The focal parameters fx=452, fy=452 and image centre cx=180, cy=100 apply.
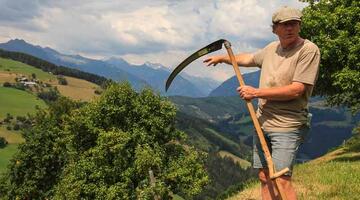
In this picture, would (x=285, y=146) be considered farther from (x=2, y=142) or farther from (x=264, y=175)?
(x=2, y=142)

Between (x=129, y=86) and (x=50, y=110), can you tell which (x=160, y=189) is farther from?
(x=50, y=110)

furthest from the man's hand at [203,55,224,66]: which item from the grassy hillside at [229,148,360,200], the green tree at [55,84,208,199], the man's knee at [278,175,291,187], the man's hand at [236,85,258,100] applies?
the green tree at [55,84,208,199]

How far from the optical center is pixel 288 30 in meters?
6.75

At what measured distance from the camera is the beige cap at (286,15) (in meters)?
6.61

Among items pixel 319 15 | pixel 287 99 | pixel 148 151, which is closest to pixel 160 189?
pixel 148 151

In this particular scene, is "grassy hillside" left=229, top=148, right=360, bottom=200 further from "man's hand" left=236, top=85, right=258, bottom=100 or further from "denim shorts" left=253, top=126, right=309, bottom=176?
"man's hand" left=236, top=85, right=258, bottom=100

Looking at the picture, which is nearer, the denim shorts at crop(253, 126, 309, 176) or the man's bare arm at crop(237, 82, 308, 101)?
the man's bare arm at crop(237, 82, 308, 101)

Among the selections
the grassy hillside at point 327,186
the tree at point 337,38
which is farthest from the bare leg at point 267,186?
the tree at point 337,38

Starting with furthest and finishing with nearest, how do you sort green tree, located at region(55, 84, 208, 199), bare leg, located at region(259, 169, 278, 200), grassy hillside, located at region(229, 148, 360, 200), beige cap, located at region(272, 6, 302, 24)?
green tree, located at region(55, 84, 208, 199)
grassy hillside, located at region(229, 148, 360, 200)
bare leg, located at region(259, 169, 278, 200)
beige cap, located at region(272, 6, 302, 24)

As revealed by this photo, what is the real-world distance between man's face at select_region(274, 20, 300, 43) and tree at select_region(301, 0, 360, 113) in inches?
883

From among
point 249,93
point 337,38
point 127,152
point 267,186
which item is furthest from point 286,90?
point 127,152

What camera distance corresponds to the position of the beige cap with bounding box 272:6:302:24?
21.7 ft

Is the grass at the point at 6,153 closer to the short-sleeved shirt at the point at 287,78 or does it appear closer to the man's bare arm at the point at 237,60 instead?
the man's bare arm at the point at 237,60

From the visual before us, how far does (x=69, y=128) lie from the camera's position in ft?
171
